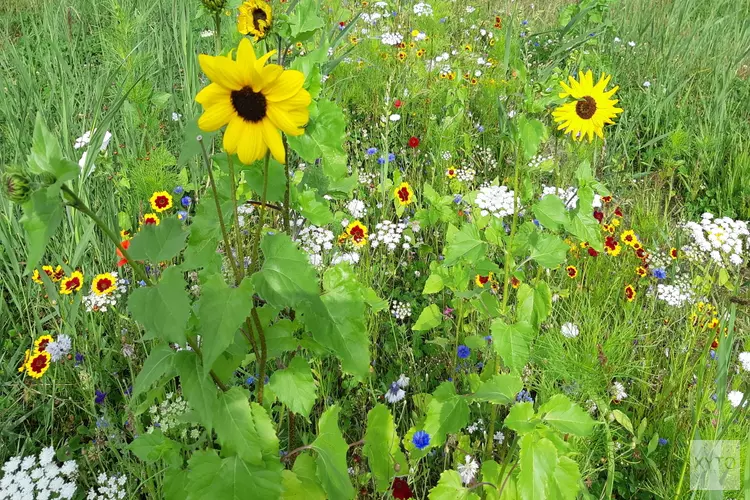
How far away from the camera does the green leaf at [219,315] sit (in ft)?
2.43

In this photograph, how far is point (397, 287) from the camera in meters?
2.04

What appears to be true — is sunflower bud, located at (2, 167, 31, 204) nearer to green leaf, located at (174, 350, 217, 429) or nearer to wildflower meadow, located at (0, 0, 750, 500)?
wildflower meadow, located at (0, 0, 750, 500)

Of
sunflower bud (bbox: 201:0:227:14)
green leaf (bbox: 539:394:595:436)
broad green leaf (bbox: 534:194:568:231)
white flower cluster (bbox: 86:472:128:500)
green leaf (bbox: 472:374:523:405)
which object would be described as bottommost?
white flower cluster (bbox: 86:472:128:500)

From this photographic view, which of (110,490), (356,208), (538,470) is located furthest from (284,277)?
(356,208)

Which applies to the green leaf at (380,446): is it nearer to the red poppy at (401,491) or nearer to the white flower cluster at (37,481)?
the red poppy at (401,491)

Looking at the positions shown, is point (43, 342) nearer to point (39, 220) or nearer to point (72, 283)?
point (72, 283)

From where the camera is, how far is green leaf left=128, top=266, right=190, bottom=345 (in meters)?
0.73

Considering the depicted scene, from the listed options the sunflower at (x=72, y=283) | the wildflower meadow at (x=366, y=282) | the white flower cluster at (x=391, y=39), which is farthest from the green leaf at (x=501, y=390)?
the white flower cluster at (x=391, y=39)

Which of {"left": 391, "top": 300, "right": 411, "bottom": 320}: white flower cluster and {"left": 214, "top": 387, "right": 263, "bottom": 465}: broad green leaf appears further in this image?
{"left": 391, "top": 300, "right": 411, "bottom": 320}: white flower cluster

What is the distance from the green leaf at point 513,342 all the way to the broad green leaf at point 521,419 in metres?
0.08

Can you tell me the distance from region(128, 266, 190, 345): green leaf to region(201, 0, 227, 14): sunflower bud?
0.52 m

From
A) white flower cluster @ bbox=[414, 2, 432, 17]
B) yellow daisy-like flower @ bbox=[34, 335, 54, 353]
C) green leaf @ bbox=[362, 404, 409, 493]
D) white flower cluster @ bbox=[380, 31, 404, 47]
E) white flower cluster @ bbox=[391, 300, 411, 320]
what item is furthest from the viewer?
white flower cluster @ bbox=[414, 2, 432, 17]

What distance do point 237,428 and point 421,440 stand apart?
0.51 meters

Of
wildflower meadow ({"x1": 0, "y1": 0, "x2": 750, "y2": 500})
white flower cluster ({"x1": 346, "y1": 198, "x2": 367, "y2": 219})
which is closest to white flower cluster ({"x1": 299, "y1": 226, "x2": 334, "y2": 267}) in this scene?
wildflower meadow ({"x1": 0, "y1": 0, "x2": 750, "y2": 500})
